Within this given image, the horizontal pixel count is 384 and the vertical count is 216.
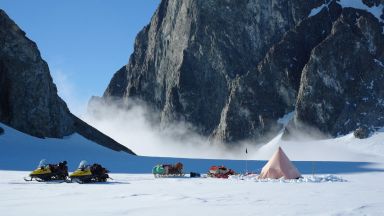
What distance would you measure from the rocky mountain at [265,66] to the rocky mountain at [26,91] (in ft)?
193

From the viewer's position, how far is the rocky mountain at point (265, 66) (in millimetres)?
110438

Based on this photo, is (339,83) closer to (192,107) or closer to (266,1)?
(266,1)

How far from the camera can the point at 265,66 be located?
420 ft

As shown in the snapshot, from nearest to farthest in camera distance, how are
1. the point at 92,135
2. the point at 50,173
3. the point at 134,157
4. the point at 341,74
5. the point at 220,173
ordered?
the point at 50,173 < the point at 220,173 < the point at 134,157 < the point at 92,135 < the point at 341,74

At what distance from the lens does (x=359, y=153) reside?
85.8m

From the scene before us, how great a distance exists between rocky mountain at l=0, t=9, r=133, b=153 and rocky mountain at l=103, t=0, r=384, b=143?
5877 centimetres

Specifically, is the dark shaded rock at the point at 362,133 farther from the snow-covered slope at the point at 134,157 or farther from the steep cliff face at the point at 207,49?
the steep cliff face at the point at 207,49

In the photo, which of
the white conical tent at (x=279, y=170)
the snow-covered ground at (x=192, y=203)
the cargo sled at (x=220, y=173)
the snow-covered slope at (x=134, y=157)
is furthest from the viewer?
the snow-covered slope at (x=134, y=157)

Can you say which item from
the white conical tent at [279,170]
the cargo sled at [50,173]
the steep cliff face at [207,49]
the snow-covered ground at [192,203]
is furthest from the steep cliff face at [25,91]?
the steep cliff face at [207,49]

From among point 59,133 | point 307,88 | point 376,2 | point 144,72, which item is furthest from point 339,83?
point 144,72

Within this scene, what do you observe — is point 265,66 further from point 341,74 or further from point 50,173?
point 50,173

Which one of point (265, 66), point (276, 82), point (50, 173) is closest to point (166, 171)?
point (50, 173)

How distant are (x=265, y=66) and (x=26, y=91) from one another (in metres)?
71.6

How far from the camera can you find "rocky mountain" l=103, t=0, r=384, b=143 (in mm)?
110438
